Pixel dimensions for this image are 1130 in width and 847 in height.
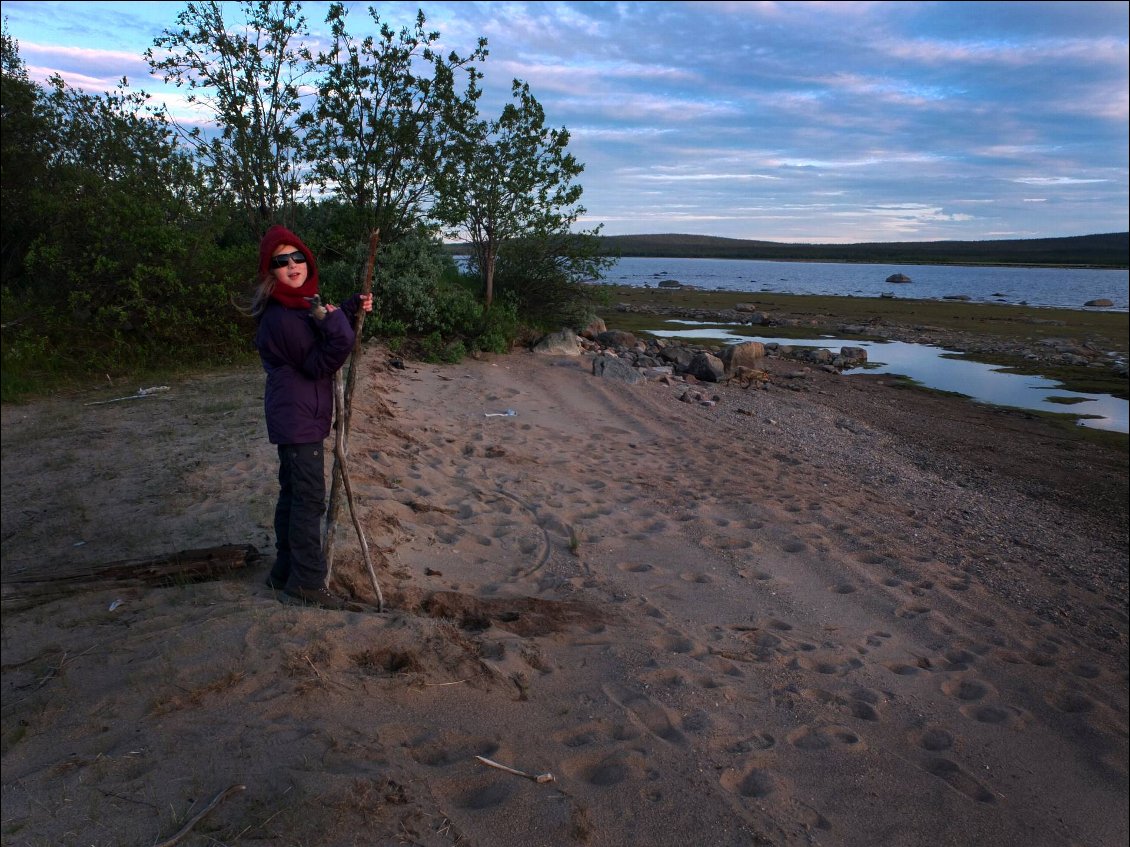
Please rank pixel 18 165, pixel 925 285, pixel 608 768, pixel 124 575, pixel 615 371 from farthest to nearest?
1. pixel 925 285
2. pixel 615 371
3. pixel 18 165
4. pixel 124 575
5. pixel 608 768

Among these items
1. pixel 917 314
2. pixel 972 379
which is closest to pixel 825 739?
pixel 972 379

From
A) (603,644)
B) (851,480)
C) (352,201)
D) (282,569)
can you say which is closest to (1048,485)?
(851,480)

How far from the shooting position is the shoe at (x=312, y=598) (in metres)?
4.16

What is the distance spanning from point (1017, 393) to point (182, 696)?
1718cm

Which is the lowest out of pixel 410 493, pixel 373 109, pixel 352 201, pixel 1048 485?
pixel 1048 485

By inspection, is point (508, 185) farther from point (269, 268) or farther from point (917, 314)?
point (917, 314)

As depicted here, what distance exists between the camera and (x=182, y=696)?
129 inches

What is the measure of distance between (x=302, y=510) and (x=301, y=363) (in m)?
0.79

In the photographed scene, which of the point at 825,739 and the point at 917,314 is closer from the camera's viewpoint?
the point at 825,739

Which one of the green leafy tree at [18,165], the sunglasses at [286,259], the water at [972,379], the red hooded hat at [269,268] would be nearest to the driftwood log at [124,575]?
the red hooded hat at [269,268]

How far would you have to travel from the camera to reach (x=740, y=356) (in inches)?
660

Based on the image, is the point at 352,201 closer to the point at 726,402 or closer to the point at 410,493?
the point at 726,402

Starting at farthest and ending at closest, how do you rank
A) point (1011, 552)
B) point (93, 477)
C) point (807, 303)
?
point (807, 303)
point (1011, 552)
point (93, 477)

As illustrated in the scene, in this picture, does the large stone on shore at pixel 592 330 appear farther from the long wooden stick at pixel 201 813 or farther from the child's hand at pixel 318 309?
the long wooden stick at pixel 201 813
